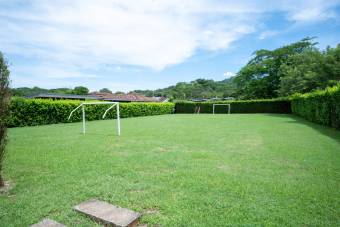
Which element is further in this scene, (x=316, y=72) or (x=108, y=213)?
(x=316, y=72)

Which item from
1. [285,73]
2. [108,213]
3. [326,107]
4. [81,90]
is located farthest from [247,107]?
[81,90]

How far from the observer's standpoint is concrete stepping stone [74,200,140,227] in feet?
7.22

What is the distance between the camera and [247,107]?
28234mm

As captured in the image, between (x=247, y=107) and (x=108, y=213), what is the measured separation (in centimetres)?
2817

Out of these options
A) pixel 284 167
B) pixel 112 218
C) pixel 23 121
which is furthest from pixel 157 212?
pixel 23 121

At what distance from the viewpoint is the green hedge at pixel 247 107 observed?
25986 mm

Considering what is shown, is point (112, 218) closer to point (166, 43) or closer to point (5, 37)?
point (5, 37)

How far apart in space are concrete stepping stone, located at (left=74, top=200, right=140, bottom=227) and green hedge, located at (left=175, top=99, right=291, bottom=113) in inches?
1071

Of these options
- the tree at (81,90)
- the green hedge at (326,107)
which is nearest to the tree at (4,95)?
the green hedge at (326,107)

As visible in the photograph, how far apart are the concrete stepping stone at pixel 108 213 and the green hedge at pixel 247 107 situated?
89.3ft

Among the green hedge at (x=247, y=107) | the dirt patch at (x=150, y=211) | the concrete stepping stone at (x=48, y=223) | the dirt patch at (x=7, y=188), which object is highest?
the green hedge at (x=247, y=107)

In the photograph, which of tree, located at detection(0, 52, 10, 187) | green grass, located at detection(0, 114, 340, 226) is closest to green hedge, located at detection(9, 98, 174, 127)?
green grass, located at detection(0, 114, 340, 226)

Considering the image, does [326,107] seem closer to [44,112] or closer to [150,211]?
[150,211]

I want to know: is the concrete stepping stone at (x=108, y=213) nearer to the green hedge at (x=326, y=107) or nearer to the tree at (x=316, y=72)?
the green hedge at (x=326, y=107)
